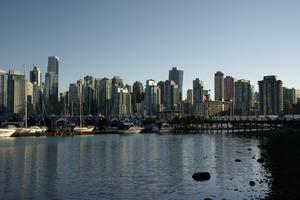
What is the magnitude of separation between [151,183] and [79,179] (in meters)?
9.11

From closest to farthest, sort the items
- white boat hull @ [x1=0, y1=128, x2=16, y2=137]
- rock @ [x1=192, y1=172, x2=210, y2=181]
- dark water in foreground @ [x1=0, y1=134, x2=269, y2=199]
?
dark water in foreground @ [x1=0, y1=134, x2=269, y2=199], rock @ [x1=192, y1=172, x2=210, y2=181], white boat hull @ [x1=0, y1=128, x2=16, y2=137]

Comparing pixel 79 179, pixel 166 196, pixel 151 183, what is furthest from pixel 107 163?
pixel 166 196

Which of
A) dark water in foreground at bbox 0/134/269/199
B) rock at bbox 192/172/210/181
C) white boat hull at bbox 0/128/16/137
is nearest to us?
dark water in foreground at bbox 0/134/269/199

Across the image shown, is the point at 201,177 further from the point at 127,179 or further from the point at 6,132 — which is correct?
the point at 6,132

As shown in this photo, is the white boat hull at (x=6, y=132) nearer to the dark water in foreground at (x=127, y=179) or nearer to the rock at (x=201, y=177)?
the dark water in foreground at (x=127, y=179)

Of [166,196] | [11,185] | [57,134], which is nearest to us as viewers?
[166,196]

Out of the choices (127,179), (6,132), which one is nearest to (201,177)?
(127,179)

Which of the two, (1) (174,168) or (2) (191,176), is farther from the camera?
(1) (174,168)

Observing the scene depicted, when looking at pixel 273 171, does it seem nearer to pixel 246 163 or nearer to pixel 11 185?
pixel 246 163

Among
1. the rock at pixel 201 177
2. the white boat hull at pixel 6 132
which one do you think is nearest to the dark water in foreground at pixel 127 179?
the rock at pixel 201 177

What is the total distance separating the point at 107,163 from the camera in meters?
66.8

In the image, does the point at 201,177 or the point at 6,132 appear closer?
the point at 201,177

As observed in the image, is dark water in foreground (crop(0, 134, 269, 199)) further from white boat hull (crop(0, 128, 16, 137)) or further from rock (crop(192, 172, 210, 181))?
white boat hull (crop(0, 128, 16, 137))

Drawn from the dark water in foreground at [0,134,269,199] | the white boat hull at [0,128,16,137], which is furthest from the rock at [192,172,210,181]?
the white boat hull at [0,128,16,137]
